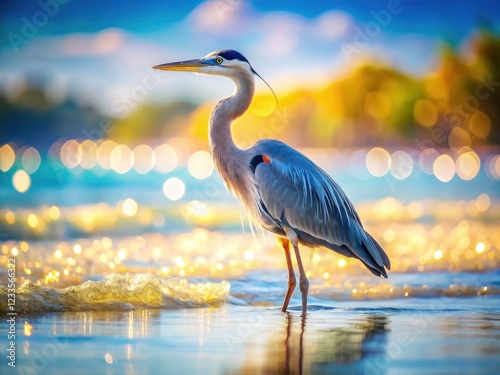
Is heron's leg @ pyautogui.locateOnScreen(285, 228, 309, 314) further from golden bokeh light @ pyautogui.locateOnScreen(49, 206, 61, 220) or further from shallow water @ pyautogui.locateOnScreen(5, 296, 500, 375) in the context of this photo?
golden bokeh light @ pyautogui.locateOnScreen(49, 206, 61, 220)

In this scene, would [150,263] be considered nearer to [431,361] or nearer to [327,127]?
[431,361]

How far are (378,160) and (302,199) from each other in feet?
154

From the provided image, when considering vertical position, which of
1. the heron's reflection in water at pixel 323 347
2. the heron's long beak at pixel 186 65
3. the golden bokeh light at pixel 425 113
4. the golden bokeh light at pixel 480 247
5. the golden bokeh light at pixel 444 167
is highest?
the golden bokeh light at pixel 425 113

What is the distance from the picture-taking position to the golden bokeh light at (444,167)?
3698 centimetres

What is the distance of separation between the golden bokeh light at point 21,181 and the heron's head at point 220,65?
618 inches

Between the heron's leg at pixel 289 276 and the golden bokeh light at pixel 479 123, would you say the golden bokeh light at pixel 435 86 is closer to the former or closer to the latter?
the golden bokeh light at pixel 479 123

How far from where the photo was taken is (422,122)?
6284 cm

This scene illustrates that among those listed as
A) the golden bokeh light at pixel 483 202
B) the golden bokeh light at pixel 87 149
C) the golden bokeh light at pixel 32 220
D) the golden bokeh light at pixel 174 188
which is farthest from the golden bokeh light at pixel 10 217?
the golden bokeh light at pixel 87 149

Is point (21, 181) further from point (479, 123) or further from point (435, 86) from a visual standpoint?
point (435, 86)

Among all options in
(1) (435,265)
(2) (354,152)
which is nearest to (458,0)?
(2) (354,152)

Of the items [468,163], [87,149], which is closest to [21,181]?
[468,163]

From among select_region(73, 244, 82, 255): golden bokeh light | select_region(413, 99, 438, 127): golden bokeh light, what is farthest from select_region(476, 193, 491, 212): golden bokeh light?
select_region(413, 99, 438, 127): golden bokeh light

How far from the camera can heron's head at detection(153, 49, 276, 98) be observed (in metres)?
7.96

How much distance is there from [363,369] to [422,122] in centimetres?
5875
